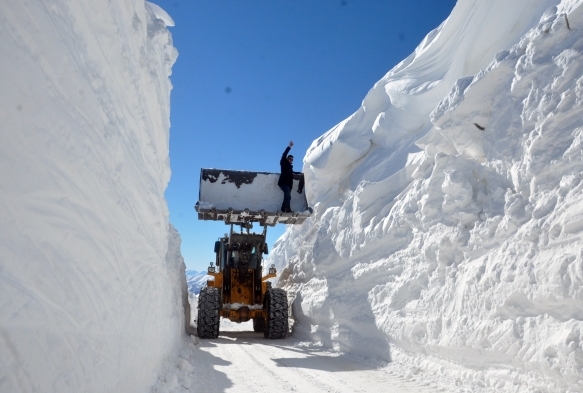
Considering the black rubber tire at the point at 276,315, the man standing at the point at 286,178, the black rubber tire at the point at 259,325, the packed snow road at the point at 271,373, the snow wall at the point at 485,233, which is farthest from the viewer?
the black rubber tire at the point at 259,325

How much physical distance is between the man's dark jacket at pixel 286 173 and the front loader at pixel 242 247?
1.09ft

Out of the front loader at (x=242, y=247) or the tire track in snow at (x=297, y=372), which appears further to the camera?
the front loader at (x=242, y=247)

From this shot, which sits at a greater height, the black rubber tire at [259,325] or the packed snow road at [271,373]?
the black rubber tire at [259,325]

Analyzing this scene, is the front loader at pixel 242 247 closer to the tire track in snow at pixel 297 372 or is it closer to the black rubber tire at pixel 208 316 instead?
the black rubber tire at pixel 208 316

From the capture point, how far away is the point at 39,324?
6.55ft

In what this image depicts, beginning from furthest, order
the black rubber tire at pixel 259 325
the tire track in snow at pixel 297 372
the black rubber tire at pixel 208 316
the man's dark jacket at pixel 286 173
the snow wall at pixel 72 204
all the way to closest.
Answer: the black rubber tire at pixel 259 325
the man's dark jacket at pixel 286 173
the black rubber tire at pixel 208 316
the tire track in snow at pixel 297 372
the snow wall at pixel 72 204

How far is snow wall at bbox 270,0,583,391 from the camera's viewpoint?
4457 mm

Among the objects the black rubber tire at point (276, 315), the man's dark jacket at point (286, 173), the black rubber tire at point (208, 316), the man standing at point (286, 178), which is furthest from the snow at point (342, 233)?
the man's dark jacket at point (286, 173)

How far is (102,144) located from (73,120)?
505mm

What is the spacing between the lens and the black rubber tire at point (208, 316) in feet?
34.4

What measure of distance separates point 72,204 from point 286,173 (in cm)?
908

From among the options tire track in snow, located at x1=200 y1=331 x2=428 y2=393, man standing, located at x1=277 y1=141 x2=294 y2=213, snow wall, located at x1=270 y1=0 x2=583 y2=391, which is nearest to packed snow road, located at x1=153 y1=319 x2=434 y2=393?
tire track in snow, located at x1=200 y1=331 x2=428 y2=393

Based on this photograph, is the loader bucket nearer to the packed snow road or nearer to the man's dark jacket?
the man's dark jacket

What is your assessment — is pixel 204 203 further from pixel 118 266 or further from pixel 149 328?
pixel 118 266
